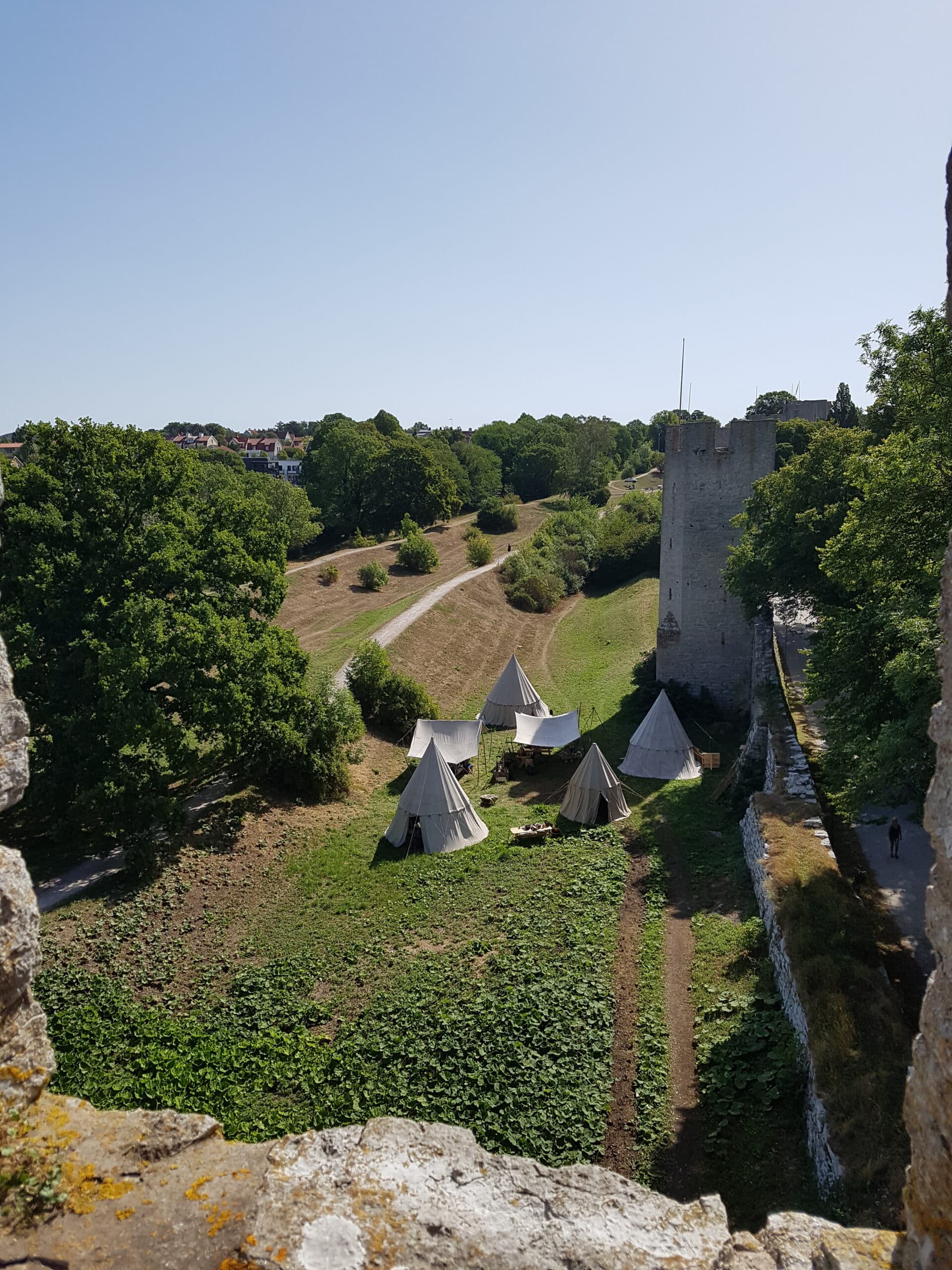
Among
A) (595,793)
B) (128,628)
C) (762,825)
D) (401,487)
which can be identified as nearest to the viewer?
(762,825)

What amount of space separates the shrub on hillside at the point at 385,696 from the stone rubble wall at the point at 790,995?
1079 cm

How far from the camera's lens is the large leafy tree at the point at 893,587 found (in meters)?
9.70

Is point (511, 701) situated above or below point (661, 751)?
above

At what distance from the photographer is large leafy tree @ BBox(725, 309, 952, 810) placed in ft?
31.8

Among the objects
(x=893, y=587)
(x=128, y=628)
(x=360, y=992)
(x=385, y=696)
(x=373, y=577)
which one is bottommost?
(x=360, y=992)

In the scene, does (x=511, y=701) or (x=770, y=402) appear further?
(x=770, y=402)

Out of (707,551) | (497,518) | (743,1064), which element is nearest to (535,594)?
(497,518)

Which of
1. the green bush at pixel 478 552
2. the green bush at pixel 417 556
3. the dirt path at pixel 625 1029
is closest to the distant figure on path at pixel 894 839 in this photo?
the dirt path at pixel 625 1029

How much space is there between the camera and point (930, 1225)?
4.05 m

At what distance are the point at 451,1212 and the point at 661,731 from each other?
15.8 m

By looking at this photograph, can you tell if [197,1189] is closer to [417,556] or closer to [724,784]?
[724,784]

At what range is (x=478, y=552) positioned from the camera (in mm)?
44000

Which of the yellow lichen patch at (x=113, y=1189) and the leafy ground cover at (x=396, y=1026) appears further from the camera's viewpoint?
the leafy ground cover at (x=396, y=1026)

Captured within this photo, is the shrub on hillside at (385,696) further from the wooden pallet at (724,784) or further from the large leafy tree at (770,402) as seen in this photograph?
the large leafy tree at (770,402)
